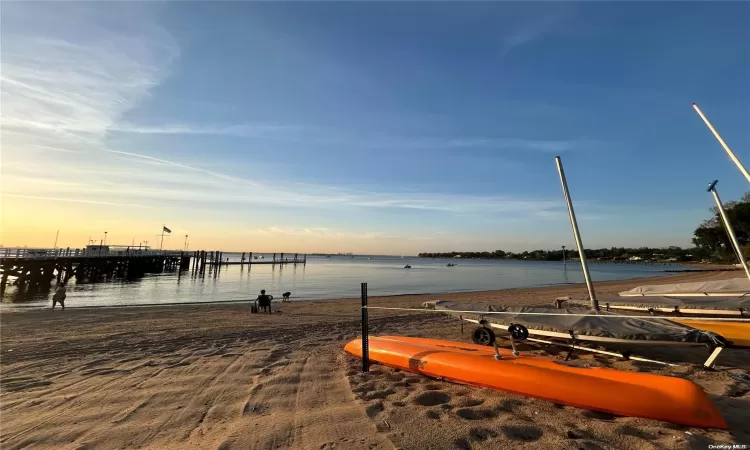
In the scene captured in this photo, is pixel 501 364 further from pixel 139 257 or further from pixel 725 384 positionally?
pixel 139 257

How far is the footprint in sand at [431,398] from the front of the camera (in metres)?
4.05

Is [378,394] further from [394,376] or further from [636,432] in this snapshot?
[636,432]

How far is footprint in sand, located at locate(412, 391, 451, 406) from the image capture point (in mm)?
4047

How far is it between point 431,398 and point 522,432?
112cm

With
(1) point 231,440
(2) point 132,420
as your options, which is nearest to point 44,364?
(2) point 132,420

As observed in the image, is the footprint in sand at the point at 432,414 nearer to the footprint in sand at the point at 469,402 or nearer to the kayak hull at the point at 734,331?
the footprint in sand at the point at 469,402

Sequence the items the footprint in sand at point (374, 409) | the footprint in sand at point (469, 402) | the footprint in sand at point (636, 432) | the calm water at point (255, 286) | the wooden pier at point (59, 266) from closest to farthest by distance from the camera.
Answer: the footprint in sand at point (636, 432) → the footprint in sand at point (374, 409) → the footprint in sand at point (469, 402) → the calm water at point (255, 286) → the wooden pier at point (59, 266)

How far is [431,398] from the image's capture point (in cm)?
417

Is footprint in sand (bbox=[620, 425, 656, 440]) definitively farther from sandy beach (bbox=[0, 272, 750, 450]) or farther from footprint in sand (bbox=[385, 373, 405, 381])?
footprint in sand (bbox=[385, 373, 405, 381])

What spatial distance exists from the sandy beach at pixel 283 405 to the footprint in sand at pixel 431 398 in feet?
0.06

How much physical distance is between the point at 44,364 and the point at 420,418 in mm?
6791

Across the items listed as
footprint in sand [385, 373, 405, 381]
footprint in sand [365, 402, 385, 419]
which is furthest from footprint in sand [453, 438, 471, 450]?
footprint in sand [385, 373, 405, 381]

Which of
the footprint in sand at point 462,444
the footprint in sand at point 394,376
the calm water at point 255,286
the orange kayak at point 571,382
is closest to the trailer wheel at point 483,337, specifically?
the orange kayak at point 571,382

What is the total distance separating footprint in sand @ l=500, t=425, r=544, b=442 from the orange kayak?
30.9 inches
